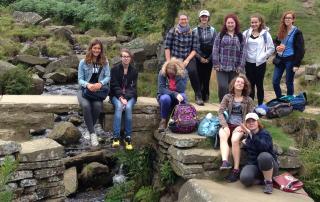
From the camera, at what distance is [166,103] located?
851cm

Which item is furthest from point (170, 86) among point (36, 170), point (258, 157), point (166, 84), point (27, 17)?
point (27, 17)

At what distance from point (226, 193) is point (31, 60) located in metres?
13.8

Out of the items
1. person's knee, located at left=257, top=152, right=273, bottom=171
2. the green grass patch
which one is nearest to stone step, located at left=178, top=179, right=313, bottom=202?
person's knee, located at left=257, top=152, right=273, bottom=171

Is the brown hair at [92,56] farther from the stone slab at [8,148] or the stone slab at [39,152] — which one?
the stone slab at [8,148]

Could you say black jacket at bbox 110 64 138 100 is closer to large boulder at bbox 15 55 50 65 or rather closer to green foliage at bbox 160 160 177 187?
green foliage at bbox 160 160 177 187

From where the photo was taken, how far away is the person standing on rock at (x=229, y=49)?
8812 mm

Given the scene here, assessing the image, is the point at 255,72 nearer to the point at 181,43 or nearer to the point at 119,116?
the point at 181,43

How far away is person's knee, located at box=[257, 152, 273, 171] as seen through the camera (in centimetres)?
746

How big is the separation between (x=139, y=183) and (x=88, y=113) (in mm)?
2317

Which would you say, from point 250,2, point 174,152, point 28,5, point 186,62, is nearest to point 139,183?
point 174,152

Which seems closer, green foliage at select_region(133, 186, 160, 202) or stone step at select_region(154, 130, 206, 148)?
stone step at select_region(154, 130, 206, 148)

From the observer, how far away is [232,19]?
28.8 ft

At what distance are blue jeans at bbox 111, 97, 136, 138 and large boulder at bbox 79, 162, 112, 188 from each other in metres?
2.64

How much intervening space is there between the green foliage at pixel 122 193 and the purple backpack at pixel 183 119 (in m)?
1.96
